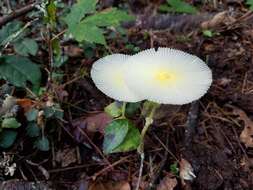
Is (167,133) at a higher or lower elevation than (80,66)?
lower

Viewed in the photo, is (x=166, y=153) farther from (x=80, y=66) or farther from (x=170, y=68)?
(x=80, y=66)

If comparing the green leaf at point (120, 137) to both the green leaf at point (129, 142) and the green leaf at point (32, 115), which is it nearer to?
the green leaf at point (129, 142)

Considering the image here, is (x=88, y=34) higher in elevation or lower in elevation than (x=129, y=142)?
higher

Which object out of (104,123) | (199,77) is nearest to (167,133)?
(104,123)

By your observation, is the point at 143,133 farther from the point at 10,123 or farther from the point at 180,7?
the point at 180,7

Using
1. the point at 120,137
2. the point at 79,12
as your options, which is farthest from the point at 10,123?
the point at 79,12

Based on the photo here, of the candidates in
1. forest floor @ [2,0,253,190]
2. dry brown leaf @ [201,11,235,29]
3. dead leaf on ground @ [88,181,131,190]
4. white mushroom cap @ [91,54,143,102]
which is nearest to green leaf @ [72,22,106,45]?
white mushroom cap @ [91,54,143,102]

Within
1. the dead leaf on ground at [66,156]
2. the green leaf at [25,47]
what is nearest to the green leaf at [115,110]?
the dead leaf on ground at [66,156]
